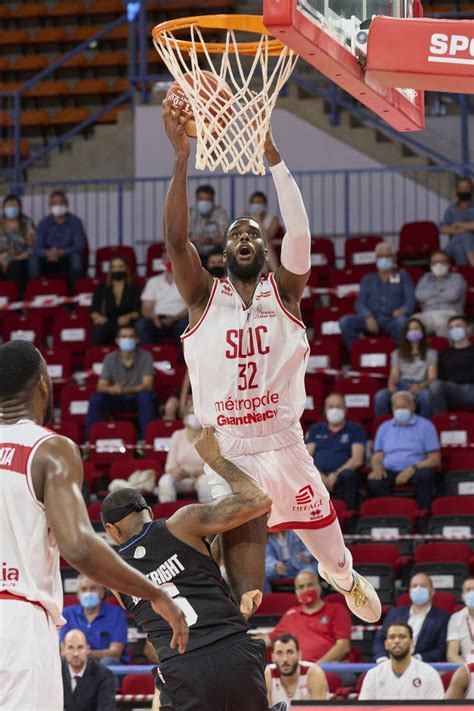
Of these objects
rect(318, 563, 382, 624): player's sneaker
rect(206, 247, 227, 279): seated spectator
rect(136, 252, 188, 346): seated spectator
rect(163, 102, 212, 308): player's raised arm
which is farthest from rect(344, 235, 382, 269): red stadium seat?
rect(163, 102, 212, 308): player's raised arm

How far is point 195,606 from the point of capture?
618 centimetres

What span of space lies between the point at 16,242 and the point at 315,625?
8798 millimetres

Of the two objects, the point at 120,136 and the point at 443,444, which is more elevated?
the point at 120,136

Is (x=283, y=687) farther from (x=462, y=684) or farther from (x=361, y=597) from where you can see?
(x=361, y=597)

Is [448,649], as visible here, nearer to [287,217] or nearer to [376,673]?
[376,673]

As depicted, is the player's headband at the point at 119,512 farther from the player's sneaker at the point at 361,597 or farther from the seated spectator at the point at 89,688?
the seated spectator at the point at 89,688

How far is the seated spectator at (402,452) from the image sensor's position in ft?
A: 45.5

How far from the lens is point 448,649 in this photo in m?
11.6

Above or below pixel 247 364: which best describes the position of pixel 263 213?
above

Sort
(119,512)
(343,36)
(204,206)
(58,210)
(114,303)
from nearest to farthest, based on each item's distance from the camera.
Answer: (343,36) < (119,512) < (114,303) < (204,206) < (58,210)

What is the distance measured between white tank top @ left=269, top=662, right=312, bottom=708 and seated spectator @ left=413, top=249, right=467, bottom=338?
5.89m

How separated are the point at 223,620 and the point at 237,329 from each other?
1497mm

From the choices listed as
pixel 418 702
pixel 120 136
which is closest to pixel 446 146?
pixel 120 136

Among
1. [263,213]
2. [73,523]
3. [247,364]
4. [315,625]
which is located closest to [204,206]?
[263,213]
